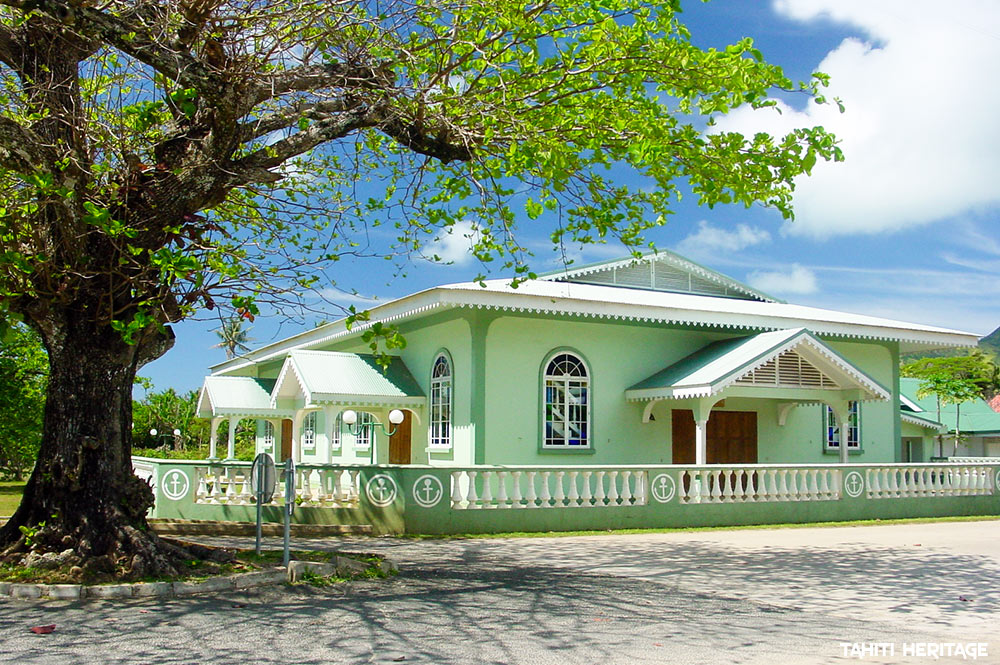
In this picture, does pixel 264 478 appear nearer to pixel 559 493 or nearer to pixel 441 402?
pixel 559 493

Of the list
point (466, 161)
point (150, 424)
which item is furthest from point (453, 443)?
point (150, 424)

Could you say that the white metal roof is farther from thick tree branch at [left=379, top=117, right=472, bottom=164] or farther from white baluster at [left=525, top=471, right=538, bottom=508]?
thick tree branch at [left=379, top=117, right=472, bottom=164]

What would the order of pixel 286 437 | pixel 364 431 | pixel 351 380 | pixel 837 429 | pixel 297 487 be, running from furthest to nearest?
pixel 286 437 < pixel 364 431 < pixel 837 429 < pixel 351 380 < pixel 297 487

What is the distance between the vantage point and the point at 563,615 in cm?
796

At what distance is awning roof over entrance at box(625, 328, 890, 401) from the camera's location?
58.2 feet

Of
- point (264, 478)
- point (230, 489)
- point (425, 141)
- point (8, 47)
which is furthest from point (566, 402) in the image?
point (8, 47)

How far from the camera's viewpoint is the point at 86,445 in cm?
944

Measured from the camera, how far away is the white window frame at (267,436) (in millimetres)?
30636

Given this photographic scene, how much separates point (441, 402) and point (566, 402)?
257cm

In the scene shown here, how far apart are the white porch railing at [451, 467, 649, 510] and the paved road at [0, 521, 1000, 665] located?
272 centimetres

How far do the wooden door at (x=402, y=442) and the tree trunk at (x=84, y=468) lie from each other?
11972 mm

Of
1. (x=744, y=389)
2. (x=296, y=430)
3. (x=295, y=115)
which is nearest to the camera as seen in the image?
(x=295, y=115)

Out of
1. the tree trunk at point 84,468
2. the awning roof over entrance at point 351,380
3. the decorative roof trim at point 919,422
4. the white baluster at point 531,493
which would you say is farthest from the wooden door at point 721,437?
the decorative roof trim at point 919,422

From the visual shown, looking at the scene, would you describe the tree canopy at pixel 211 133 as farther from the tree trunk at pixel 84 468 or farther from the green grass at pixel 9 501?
the green grass at pixel 9 501
